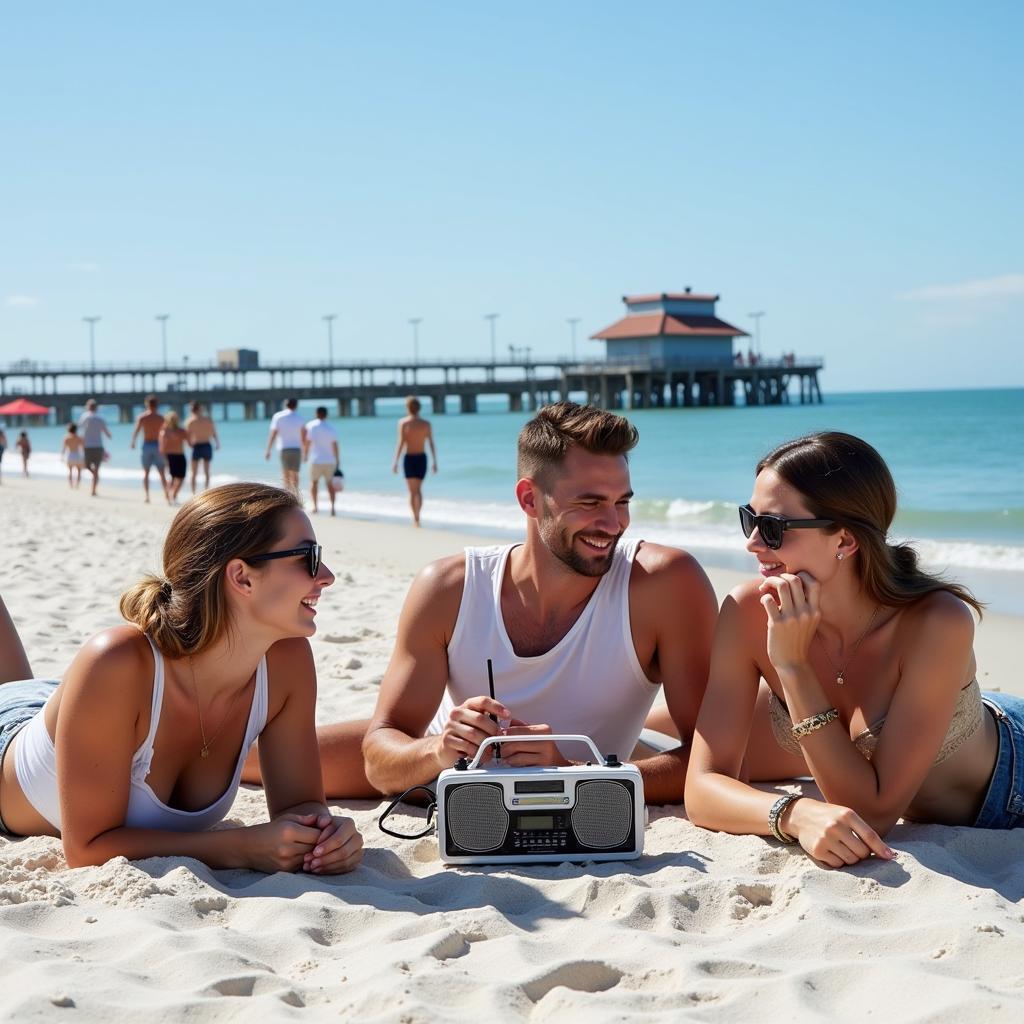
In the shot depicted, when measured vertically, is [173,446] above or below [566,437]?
below

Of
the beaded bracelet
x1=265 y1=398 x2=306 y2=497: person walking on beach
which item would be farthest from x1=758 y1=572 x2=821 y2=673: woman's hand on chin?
x1=265 y1=398 x2=306 y2=497: person walking on beach

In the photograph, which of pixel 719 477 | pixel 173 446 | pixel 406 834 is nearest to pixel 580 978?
pixel 406 834

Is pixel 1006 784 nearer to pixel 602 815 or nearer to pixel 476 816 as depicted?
pixel 602 815

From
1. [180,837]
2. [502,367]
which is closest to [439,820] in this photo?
[180,837]

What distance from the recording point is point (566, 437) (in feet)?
10.7

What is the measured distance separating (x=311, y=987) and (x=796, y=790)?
1.86m

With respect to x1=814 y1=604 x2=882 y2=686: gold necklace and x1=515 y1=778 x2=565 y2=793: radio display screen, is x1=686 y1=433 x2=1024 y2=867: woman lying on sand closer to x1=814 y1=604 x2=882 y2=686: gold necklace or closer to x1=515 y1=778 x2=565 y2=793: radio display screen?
x1=814 y1=604 x2=882 y2=686: gold necklace

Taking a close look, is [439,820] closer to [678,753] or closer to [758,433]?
[678,753]

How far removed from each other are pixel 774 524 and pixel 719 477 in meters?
22.6

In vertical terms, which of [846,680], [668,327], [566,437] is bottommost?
[846,680]

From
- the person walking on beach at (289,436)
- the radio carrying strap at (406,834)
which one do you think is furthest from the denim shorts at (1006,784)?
the person walking on beach at (289,436)

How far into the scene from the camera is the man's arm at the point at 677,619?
3314 millimetres

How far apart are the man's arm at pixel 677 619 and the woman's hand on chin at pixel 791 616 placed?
464mm

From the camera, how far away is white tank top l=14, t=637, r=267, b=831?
2.85 m
